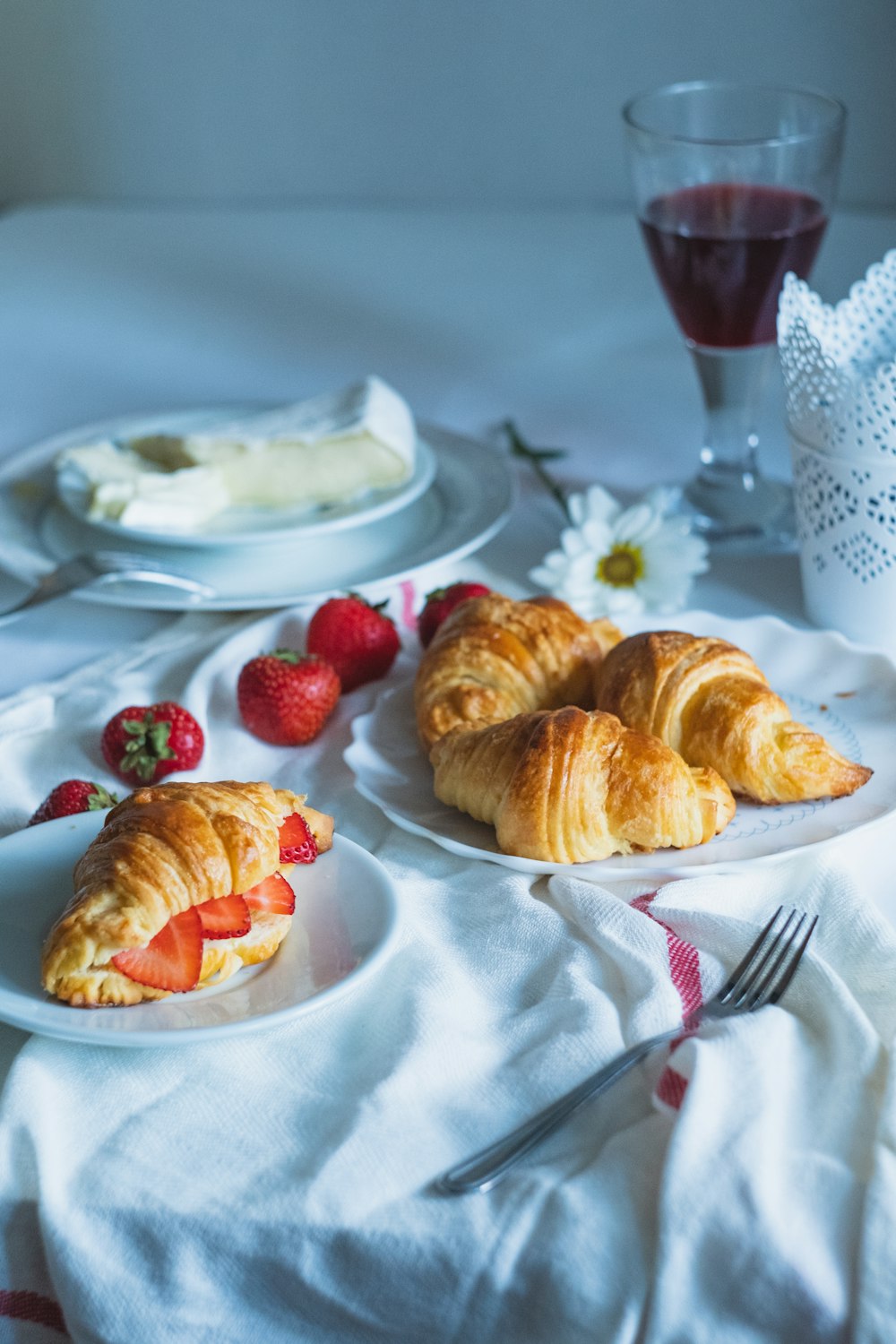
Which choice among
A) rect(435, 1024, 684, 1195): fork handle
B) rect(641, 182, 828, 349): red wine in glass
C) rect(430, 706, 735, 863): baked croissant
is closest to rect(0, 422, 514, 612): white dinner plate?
rect(641, 182, 828, 349): red wine in glass

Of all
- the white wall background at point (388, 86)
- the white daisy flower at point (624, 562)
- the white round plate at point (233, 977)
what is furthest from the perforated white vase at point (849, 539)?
the white wall background at point (388, 86)

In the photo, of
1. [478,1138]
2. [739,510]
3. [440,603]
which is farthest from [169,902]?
[739,510]

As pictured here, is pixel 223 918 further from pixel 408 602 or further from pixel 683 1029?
pixel 408 602

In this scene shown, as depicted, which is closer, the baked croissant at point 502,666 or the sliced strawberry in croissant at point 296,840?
the sliced strawberry in croissant at point 296,840

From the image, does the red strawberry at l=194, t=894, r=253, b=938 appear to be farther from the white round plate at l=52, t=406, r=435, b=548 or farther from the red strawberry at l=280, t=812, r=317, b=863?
the white round plate at l=52, t=406, r=435, b=548

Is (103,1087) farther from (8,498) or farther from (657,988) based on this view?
(8,498)

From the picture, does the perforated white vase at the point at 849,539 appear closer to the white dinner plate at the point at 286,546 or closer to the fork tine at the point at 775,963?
the white dinner plate at the point at 286,546

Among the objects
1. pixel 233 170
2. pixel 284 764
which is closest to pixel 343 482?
pixel 284 764
